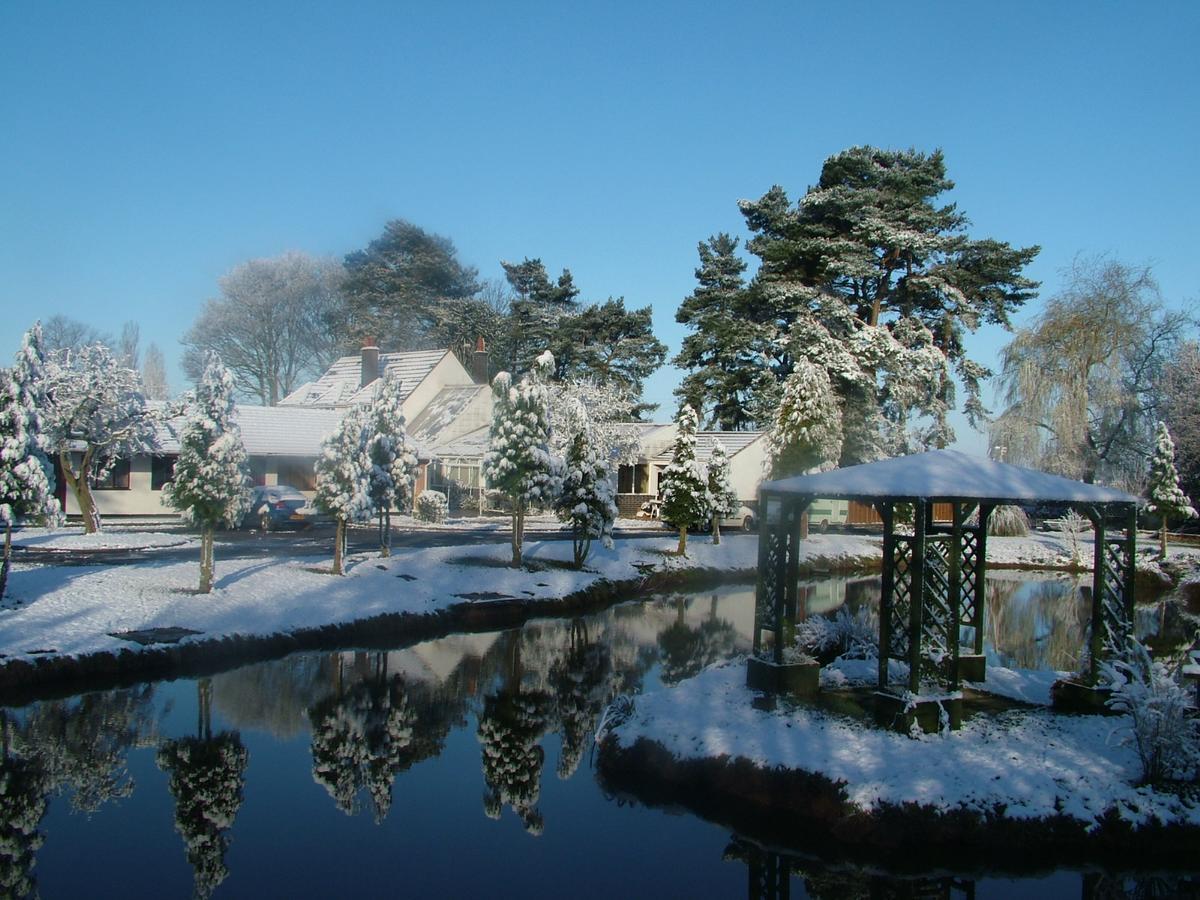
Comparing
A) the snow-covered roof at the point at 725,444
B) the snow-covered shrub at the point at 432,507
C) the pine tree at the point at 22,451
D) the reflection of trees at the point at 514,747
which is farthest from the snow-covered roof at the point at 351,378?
the reflection of trees at the point at 514,747

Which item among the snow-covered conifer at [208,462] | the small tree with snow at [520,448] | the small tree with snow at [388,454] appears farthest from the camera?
the small tree with snow at [520,448]

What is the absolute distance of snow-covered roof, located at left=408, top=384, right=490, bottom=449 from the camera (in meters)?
48.8

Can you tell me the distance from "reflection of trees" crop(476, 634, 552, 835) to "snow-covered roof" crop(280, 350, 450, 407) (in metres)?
36.5

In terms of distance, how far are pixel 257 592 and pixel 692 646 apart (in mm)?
9470

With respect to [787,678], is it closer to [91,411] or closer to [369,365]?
[91,411]

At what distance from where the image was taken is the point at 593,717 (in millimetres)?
15023

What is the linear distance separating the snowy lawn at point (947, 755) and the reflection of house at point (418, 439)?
29500 mm

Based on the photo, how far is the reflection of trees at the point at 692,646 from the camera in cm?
1827

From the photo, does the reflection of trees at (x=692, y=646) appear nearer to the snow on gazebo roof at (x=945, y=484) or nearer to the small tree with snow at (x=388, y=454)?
the snow on gazebo roof at (x=945, y=484)

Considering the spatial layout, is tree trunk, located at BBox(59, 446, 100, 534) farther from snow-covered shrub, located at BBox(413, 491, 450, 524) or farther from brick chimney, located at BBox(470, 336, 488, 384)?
brick chimney, located at BBox(470, 336, 488, 384)

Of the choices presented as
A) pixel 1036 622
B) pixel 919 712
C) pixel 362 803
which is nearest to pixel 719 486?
pixel 1036 622

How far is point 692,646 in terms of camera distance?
20.8 metres

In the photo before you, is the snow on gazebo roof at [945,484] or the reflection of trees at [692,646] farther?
the reflection of trees at [692,646]

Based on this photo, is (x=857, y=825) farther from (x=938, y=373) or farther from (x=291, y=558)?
(x=938, y=373)
